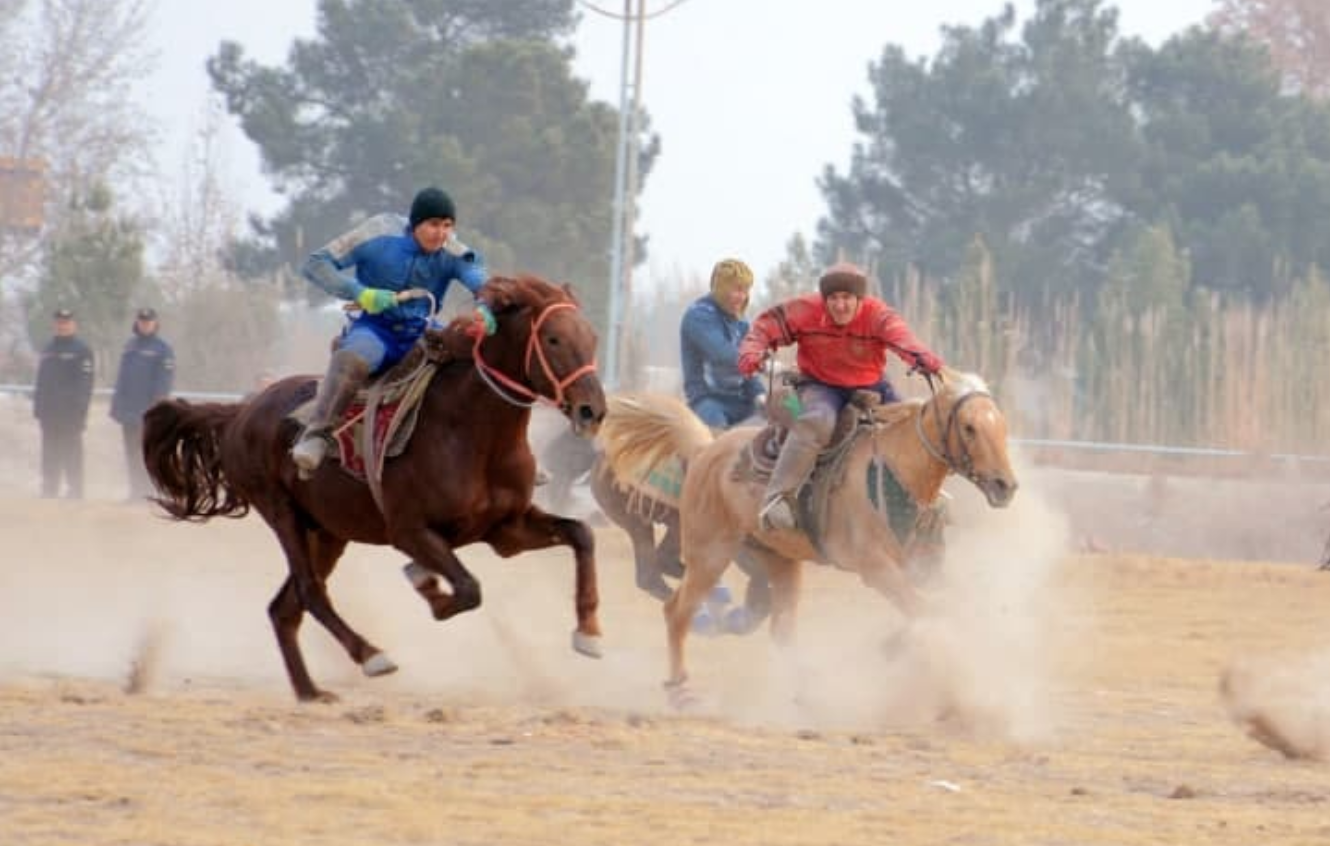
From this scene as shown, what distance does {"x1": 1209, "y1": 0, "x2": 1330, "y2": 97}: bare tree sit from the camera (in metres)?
62.2

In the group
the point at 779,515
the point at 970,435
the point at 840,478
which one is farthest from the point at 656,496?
the point at 970,435

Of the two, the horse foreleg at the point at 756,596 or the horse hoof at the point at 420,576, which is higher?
the horse hoof at the point at 420,576

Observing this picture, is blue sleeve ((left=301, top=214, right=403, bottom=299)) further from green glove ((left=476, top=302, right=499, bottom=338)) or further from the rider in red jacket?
the rider in red jacket

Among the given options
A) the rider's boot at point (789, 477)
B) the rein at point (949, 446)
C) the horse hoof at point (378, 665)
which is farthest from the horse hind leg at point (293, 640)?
the rein at point (949, 446)

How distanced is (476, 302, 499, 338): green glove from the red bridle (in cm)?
4

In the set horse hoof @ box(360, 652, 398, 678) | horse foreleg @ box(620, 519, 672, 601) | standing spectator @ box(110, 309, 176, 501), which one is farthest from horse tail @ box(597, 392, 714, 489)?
standing spectator @ box(110, 309, 176, 501)

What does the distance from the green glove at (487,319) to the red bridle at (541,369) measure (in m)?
0.04

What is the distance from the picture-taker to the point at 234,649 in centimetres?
1488

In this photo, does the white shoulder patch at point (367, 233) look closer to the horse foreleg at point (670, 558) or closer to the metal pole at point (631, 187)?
the horse foreleg at point (670, 558)

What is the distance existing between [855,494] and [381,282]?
2.30 m

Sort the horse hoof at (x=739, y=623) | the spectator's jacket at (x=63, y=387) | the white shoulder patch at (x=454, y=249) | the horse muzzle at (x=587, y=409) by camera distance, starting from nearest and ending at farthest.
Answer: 1. the horse muzzle at (x=587, y=409)
2. the white shoulder patch at (x=454, y=249)
3. the horse hoof at (x=739, y=623)
4. the spectator's jacket at (x=63, y=387)

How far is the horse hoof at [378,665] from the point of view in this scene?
11094mm

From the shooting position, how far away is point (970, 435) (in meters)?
11.8

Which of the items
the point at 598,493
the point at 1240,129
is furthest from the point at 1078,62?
the point at 598,493
